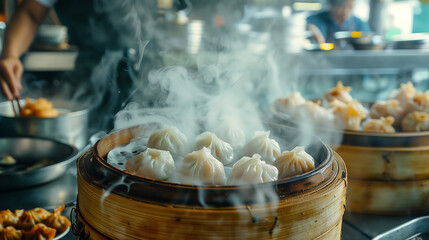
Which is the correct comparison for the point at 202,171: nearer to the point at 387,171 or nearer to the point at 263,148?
the point at 263,148

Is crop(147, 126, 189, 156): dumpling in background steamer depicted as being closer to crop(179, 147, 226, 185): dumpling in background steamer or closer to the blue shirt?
crop(179, 147, 226, 185): dumpling in background steamer

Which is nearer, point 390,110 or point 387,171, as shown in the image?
point 387,171

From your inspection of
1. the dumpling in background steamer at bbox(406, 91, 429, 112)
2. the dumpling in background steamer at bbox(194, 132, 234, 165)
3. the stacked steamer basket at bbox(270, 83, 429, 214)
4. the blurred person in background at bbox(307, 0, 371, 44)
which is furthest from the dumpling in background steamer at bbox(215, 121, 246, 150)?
the blurred person in background at bbox(307, 0, 371, 44)

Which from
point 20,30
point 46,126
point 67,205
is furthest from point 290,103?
point 20,30

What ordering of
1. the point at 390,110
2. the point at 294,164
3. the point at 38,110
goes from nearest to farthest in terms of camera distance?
the point at 294,164, the point at 390,110, the point at 38,110

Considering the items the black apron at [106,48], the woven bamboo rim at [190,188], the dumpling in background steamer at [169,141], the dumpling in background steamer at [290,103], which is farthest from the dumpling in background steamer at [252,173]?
A: the black apron at [106,48]

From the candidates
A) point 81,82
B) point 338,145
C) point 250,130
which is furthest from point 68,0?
point 338,145
